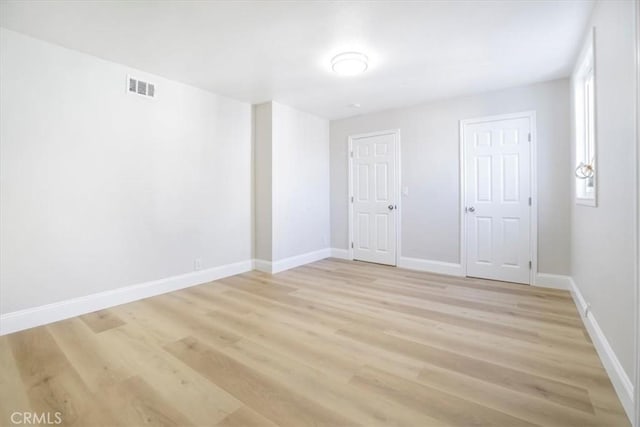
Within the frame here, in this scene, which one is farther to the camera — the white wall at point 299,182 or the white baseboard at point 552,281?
the white wall at point 299,182

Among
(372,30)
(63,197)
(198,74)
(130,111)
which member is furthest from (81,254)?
(372,30)

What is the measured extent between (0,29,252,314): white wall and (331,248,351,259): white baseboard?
6.84 ft

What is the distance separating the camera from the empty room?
1.64 metres

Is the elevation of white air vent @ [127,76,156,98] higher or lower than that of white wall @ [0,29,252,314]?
higher

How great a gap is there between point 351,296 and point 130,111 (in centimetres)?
316

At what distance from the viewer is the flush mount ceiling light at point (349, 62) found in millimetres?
2826

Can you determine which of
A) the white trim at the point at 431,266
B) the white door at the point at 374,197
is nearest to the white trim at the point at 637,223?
the white trim at the point at 431,266

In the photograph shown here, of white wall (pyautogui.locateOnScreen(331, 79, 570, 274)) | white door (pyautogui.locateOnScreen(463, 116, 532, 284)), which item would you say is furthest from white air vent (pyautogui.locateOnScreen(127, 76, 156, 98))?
white door (pyautogui.locateOnScreen(463, 116, 532, 284))

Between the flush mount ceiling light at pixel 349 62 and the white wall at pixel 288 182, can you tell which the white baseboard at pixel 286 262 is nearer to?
the white wall at pixel 288 182

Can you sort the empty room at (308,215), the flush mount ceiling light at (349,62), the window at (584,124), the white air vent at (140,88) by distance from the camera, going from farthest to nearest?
the white air vent at (140,88) < the flush mount ceiling light at (349,62) < the window at (584,124) < the empty room at (308,215)

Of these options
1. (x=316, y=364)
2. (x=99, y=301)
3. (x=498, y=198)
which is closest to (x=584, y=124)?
(x=498, y=198)

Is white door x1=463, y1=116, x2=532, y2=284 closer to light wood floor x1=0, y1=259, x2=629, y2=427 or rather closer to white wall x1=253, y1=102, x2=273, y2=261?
light wood floor x1=0, y1=259, x2=629, y2=427

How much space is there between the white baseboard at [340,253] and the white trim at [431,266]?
3.32ft

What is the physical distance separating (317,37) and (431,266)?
3.43m
